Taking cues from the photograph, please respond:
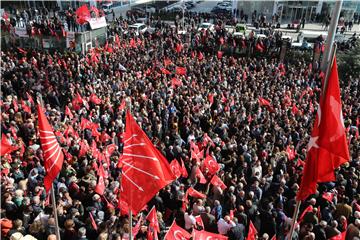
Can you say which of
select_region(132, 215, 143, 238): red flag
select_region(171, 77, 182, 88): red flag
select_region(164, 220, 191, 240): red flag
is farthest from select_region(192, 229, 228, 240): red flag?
select_region(171, 77, 182, 88): red flag

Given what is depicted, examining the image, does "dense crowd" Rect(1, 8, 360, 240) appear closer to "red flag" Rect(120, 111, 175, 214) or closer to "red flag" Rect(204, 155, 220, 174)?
"red flag" Rect(204, 155, 220, 174)

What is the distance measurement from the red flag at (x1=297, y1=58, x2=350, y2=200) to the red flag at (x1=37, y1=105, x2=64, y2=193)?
12.8 feet

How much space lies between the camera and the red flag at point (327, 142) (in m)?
4.79

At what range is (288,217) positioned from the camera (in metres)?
8.59

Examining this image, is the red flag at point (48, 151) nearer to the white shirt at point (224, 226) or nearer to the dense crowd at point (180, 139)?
the dense crowd at point (180, 139)

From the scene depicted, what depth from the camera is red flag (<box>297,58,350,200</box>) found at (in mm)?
4793

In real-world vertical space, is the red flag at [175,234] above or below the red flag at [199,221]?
above

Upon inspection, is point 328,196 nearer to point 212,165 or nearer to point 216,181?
point 216,181

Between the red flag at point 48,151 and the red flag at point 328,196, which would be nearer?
the red flag at point 48,151

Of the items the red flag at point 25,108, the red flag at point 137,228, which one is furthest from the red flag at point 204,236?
the red flag at point 25,108

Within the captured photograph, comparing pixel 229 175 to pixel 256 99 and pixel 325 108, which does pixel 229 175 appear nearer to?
pixel 325 108

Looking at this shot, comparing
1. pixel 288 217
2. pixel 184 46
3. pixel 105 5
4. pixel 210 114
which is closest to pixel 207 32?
pixel 184 46

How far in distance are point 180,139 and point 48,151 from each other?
19.0 feet

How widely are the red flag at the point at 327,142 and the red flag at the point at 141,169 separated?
191 cm
